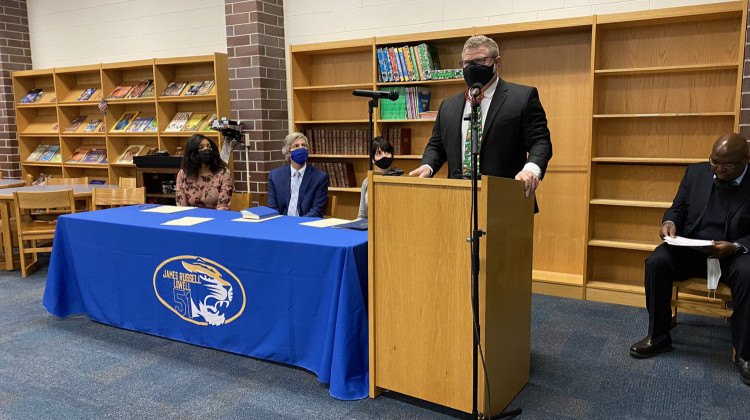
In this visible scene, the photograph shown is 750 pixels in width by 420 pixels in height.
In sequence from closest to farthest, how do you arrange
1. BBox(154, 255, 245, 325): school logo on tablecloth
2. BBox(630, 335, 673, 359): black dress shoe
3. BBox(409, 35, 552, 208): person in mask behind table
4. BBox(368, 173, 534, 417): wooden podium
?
BBox(368, 173, 534, 417): wooden podium, BBox(409, 35, 552, 208): person in mask behind table, BBox(154, 255, 245, 325): school logo on tablecloth, BBox(630, 335, 673, 359): black dress shoe

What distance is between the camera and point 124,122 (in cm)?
640

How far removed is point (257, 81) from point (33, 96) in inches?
155

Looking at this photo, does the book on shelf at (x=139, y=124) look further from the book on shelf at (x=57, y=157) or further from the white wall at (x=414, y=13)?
the white wall at (x=414, y=13)

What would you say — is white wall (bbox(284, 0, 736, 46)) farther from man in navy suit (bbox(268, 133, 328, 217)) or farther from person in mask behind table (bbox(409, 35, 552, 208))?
person in mask behind table (bbox(409, 35, 552, 208))

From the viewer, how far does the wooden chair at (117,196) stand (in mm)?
5030

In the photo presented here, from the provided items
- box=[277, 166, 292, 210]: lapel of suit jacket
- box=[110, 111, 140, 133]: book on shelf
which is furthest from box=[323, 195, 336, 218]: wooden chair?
box=[110, 111, 140, 133]: book on shelf

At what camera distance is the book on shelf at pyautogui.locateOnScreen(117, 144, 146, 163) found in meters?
6.36

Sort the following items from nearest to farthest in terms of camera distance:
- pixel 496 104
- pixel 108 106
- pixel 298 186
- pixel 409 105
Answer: pixel 496 104 < pixel 298 186 < pixel 409 105 < pixel 108 106

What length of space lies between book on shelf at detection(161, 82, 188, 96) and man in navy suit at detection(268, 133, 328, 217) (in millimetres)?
2374

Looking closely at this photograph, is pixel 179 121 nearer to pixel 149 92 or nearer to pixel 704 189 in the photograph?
pixel 149 92

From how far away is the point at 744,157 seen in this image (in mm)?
3031

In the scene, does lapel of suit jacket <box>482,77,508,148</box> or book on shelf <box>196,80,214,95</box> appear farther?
book on shelf <box>196,80,214,95</box>

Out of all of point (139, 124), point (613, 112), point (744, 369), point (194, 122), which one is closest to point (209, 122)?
point (194, 122)

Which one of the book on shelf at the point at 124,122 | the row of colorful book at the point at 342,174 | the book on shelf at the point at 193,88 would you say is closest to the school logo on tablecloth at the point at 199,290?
the row of colorful book at the point at 342,174
